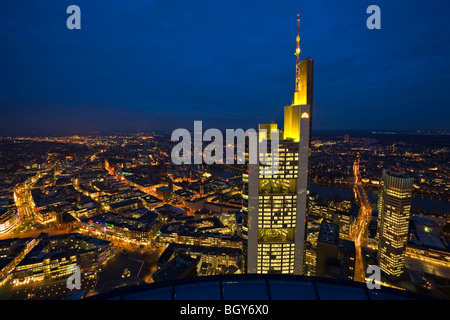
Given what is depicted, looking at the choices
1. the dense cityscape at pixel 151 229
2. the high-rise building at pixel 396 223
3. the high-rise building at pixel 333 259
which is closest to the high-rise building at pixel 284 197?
the high-rise building at pixel 333 259

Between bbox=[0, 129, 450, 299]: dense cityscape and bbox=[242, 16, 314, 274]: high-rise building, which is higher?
bbox=[242, 16, 314, 274]: high-rise building

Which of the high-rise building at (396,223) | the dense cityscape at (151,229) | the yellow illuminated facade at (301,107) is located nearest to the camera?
the yellow illuminated facade at (301,107)

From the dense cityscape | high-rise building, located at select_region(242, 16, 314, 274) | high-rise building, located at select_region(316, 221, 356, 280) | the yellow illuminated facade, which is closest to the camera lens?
the yellow illuminated facade

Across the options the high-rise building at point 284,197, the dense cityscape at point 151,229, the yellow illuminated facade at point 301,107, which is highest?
the yellow illuminated facade at point 301,107

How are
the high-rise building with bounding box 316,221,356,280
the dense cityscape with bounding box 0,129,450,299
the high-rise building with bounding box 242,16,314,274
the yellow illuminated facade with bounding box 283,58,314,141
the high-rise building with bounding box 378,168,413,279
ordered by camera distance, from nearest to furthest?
the yellow illuminated facade with bounding box 283,58,314,141 → the high-rise building with bounding box 242,16,314,274 → the high-rise building with bounding box 316,221,356,280 → the dense cityscape with bounding box 0,129,450,299 → the high-rise building with bounding box 378,168,413,279

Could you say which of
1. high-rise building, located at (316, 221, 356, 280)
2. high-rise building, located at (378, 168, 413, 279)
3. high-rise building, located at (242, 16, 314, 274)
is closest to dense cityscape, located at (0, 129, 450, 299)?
high-rise building, located at (316, 221, 356, 280)

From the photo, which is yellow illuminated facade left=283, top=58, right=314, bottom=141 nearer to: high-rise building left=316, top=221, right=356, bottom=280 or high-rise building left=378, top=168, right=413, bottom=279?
high-rise building left=316, top=221, right=356, bottom=280

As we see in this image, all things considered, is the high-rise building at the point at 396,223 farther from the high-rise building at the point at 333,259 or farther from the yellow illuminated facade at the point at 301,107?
the yellow illuminated facade at the point at 301,107

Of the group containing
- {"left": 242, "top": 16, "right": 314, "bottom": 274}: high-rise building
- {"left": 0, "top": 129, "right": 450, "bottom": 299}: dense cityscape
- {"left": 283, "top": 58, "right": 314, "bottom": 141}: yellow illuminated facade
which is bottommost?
{"left": 0, "top": 129, "right": 450, "bottom": 299}: dense cityscape

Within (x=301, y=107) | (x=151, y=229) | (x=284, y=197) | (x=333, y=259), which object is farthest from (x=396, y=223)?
(x=151, y=229)
